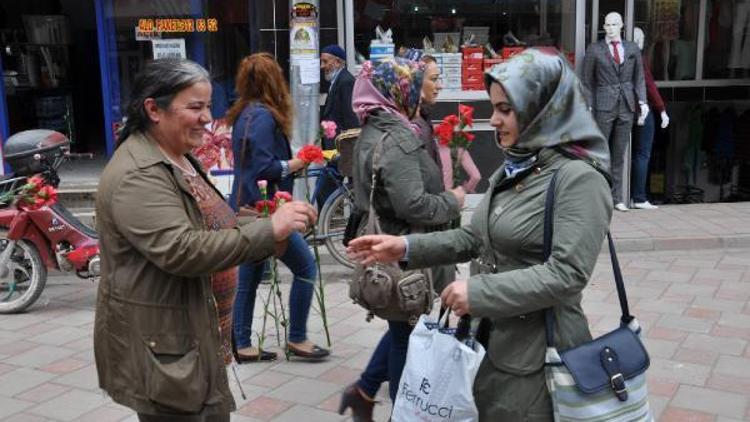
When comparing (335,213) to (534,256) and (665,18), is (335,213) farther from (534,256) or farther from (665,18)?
(665,18)

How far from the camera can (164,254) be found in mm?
2135

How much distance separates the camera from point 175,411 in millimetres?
2295

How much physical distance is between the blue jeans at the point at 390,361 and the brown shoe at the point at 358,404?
0.03 metres

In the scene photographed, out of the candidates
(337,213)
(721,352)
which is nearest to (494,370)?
(721,352)

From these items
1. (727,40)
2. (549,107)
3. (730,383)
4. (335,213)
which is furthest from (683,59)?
(549,107)

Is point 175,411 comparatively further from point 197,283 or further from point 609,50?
point 609,50

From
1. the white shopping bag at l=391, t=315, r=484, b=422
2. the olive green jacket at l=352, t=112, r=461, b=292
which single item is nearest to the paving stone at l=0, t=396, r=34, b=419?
the olive green jacket at l=352, t=112, r=461, b=292

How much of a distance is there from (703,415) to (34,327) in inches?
167

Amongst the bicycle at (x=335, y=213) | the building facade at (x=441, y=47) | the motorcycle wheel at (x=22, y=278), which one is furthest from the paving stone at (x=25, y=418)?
the building facade at (x=441, y=47)

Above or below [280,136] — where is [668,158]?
below

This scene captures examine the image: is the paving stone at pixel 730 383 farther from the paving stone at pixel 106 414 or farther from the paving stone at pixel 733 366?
the paving stone at pixel 106 414

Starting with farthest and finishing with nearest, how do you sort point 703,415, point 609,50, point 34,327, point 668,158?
point 668,158 < point 609,50 < point 34,327 < point 703,415

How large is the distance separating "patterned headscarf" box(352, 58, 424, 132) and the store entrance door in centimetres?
674

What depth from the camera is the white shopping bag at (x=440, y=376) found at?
215 cm
